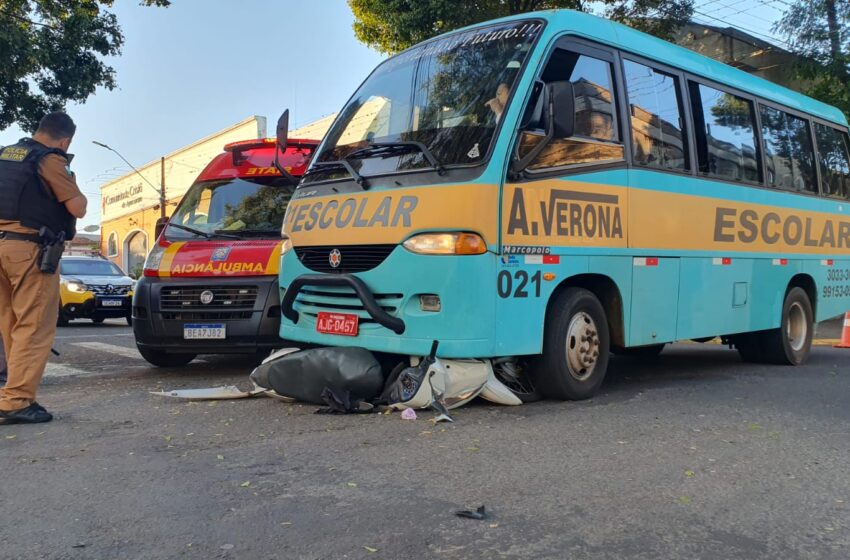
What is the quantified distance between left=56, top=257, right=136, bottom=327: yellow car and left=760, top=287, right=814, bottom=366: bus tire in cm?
1228

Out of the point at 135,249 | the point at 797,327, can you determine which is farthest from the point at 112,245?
the point at 797,327

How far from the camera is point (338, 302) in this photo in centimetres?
552

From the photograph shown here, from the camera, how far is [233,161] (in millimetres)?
8359

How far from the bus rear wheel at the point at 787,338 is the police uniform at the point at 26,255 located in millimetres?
7202

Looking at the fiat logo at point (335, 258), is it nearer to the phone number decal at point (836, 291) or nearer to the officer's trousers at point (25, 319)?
the officer's trousers at point (25, 319)

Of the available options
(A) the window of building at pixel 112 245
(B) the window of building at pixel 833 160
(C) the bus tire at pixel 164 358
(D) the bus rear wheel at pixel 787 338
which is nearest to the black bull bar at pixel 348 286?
(C) the bus tire at pixel 164 358

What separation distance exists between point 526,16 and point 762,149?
372 cm

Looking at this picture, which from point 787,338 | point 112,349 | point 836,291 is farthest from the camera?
point 112,349

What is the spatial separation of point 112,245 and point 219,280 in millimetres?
51918

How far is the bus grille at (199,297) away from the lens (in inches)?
275

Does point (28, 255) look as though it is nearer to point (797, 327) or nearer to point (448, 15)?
point (797, 327)

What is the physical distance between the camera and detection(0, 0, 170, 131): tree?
548 inches

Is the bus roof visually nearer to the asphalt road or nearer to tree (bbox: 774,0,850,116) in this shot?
the asphalt road

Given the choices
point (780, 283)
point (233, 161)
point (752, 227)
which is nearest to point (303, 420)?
point (233, 161)
